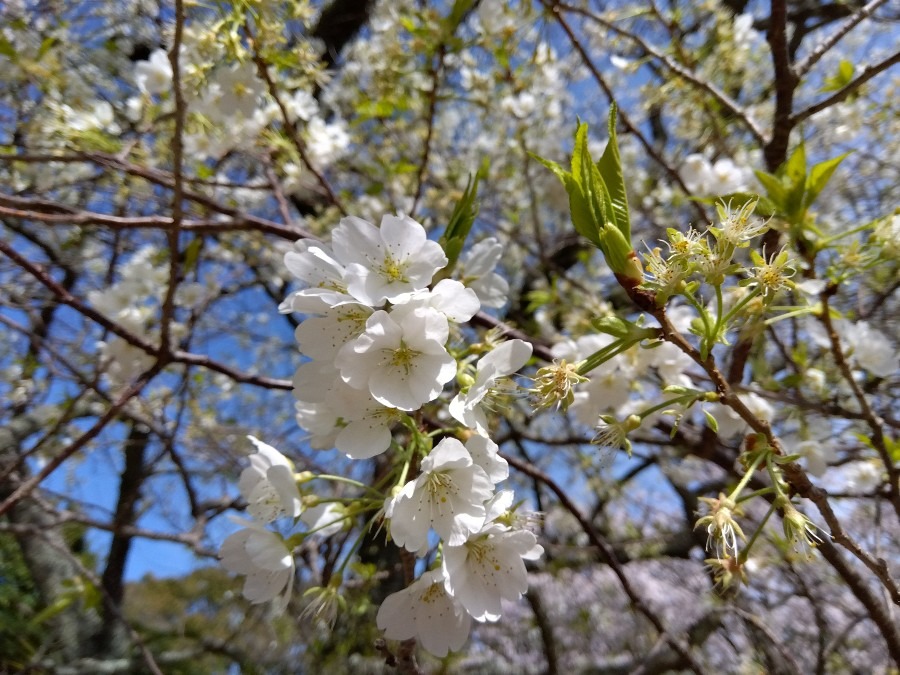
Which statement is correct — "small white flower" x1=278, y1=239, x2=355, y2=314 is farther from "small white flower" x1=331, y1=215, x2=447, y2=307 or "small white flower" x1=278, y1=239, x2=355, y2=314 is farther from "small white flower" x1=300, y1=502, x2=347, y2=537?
"small white flower" x1=300, y1=502, x2=347, y2=537

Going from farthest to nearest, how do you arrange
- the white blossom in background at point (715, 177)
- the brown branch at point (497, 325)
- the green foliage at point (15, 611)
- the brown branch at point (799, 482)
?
the green foliage at point (15, 611)
the white blossom in background at point (715, 177)
the brown branch at point (497, 325)
the brown branch at point (799, 482)

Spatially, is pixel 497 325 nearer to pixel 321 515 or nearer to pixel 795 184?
pixel 321 515

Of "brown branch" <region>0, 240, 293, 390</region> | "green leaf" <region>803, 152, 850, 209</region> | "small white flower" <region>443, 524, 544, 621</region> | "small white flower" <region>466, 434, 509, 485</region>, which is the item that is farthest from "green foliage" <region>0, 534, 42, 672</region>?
"green leaf" <region>803, 152, 850, 209</region>

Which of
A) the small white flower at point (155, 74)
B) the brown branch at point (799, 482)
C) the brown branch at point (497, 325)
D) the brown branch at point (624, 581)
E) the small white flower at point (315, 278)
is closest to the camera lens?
the brown branch at point (799, 482)

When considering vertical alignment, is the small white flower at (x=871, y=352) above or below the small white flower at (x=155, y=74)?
below

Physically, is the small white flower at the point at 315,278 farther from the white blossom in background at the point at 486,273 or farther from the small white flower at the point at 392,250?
the white blossom in background at the point at 486,273

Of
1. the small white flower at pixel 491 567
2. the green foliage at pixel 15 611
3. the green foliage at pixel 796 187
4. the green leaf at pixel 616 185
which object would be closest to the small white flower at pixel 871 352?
the green foliage at pixel 796 187

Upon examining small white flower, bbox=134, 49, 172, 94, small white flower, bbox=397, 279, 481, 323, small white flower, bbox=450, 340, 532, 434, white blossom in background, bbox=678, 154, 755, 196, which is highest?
small white flower, bbox=134, 49, 172, 94
